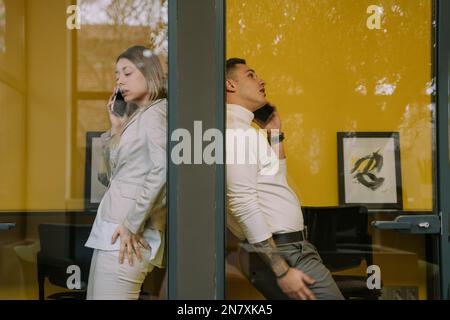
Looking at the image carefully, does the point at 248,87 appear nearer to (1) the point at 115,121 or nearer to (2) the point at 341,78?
(2) the point at 341,78

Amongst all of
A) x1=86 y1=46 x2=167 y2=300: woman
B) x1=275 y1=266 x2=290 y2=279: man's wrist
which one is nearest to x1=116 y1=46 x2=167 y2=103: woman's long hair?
x1=86 y1=46 x2=167 y2=300: woman

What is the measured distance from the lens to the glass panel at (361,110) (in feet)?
8.83

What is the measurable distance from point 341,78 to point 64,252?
4.85 feet

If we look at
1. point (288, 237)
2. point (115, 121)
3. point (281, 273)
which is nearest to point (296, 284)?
point (281, 273)

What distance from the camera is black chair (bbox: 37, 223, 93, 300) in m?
2.63

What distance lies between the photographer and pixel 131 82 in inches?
104

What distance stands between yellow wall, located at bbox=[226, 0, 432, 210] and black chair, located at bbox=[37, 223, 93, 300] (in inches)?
39.9

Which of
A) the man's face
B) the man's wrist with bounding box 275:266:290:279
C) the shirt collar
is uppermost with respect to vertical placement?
the man's face

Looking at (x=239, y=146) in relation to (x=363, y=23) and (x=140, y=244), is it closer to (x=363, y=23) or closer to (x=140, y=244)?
(x=140, y=244)

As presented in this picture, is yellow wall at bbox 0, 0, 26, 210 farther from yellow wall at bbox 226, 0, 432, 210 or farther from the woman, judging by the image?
yellow wall at bbox 226, 0, 432, 210

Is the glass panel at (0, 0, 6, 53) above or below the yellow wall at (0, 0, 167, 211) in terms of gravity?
above

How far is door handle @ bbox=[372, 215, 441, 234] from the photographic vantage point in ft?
8.64

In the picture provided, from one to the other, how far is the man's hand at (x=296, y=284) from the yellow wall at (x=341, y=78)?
1.08 feet

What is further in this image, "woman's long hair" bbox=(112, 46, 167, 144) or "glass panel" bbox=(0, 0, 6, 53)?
"glass panel" bbox=(0, 0, 6, 53)
